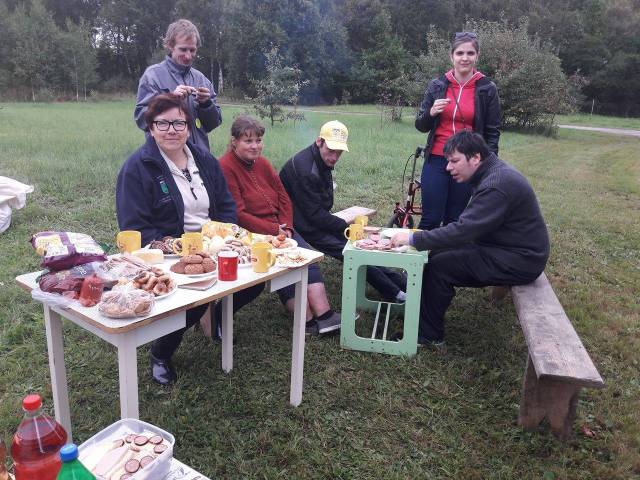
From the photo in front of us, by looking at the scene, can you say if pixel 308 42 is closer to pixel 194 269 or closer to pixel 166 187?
pixel 166 187

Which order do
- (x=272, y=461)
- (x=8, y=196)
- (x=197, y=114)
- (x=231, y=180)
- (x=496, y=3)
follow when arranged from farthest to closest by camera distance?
(x=496, y=3), (x=8, y=196), (x=197, y=114), (x=231, y=180), (x=272, y=461)

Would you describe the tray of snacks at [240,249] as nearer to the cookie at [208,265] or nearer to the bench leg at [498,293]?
the cookie at [208,265]

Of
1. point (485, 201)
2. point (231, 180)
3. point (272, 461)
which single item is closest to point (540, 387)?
point (485, 201)

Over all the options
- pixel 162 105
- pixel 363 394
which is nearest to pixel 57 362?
pixel 162 105

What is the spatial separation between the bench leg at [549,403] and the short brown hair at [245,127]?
2.12 m

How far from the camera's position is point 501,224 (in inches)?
121

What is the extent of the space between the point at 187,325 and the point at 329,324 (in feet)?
3.61

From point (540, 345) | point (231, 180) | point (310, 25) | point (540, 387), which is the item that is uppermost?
point (310, 25)

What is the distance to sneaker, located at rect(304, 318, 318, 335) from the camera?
3.50 metres

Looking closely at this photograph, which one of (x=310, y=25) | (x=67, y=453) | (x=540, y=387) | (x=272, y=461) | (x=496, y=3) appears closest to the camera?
(x=67, y=453)

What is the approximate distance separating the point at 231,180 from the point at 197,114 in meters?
0.72

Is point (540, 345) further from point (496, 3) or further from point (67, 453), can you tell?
point (496, 3)

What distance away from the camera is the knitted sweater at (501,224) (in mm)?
2980

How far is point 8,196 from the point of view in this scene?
5.23 metres
